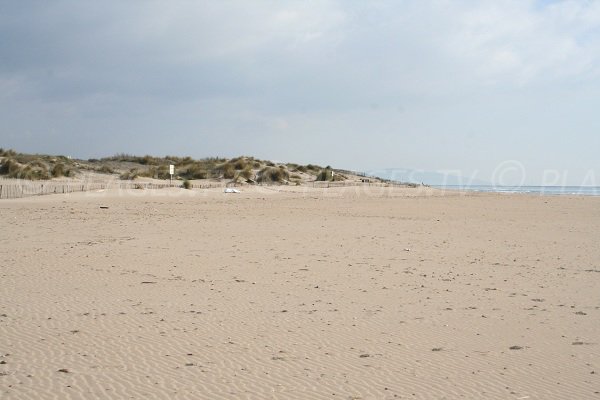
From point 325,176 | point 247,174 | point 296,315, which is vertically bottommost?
point 296,315

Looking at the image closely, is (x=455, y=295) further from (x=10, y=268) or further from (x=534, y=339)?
(x=10, y=268)

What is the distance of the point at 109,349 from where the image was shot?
616 cm

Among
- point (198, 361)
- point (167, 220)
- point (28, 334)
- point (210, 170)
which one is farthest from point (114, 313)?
point (210, 170)

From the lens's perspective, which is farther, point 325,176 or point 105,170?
point 325,176

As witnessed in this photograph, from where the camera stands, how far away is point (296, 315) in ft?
25.0

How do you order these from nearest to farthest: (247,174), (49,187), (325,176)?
(49,187)
(247,174)
(325,176)

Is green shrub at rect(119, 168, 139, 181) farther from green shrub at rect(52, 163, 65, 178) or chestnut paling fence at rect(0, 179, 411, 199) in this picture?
green shrub at rect(52, 163, 65, 178)

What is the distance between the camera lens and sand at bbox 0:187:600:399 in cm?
535

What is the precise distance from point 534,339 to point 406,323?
5.11 ft

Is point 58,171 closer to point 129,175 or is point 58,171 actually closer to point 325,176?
point 129,175

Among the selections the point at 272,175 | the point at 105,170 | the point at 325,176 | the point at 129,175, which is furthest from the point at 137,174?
the point at 325,176

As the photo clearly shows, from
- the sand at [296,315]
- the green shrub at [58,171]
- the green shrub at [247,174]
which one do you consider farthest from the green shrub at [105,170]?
the sand at [296,315]

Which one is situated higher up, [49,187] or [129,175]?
[129,175]

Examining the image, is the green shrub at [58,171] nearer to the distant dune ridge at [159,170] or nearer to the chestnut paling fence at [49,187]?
the distant dune ridge at [159,170]
